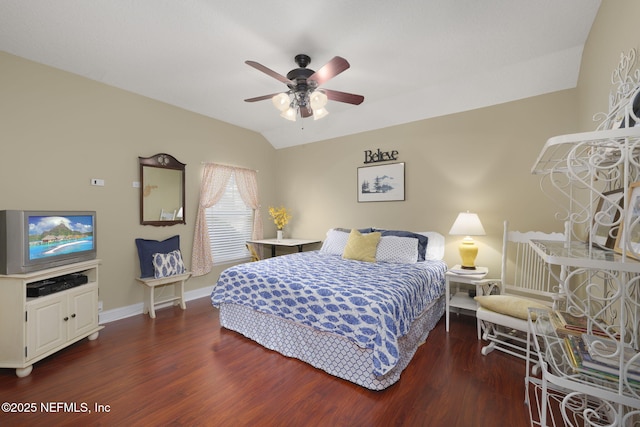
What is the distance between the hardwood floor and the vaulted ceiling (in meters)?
2.84

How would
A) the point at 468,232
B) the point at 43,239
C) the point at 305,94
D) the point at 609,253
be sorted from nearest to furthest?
1. the point at 609,253
2. the point at 43,239
3. the point at 305,94
4. the point at 468,232

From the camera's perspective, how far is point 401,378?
221 centimetres

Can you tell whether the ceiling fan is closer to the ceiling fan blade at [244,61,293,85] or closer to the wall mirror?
the ceiling fan blade at [244,61,293,85]

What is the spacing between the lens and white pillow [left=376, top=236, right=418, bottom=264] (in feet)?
11.0

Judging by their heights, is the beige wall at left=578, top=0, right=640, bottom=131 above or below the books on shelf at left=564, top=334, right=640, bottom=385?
above

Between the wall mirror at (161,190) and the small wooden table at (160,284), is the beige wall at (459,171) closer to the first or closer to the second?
the wall mirror at (161,190)

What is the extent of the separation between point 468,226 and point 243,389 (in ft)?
8.92

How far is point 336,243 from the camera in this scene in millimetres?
4020

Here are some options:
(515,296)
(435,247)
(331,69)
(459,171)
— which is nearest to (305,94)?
(331,69)

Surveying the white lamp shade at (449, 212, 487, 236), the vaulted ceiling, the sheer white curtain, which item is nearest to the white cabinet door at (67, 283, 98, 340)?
the sheer white curtain

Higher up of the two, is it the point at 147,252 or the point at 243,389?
the point at 147,252

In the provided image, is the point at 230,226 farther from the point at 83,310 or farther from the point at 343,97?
the point at 343,97

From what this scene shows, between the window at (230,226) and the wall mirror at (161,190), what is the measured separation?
524 mm

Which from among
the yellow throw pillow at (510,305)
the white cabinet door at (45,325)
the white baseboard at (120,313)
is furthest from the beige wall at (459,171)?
the white cabinet door at (45,325)
